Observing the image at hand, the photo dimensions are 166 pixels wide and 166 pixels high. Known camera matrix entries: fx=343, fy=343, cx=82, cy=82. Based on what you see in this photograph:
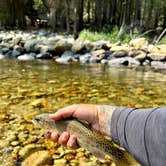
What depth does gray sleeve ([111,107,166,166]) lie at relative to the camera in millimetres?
1252

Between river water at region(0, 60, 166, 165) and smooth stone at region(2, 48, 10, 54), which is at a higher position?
river water at region(0, 60, 166, 165)

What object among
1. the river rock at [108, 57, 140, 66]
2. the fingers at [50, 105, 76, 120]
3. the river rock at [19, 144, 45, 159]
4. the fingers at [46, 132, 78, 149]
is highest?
the fingers at [50, 105, 76, 120]

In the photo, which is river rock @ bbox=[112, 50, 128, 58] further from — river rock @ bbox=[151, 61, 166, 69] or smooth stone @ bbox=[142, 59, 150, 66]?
river rock @ bbox=[151, 61, 166, 69]

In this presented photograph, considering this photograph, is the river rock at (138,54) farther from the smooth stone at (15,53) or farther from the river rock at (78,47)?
the smooth stone at (15,53)

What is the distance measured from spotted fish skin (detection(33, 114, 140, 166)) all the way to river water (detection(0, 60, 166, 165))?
6.86 ft

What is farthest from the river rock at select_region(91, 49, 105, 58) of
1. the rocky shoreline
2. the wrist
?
the wrist

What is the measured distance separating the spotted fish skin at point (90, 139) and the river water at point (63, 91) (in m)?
2.09

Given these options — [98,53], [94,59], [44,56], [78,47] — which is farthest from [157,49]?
[44,56]

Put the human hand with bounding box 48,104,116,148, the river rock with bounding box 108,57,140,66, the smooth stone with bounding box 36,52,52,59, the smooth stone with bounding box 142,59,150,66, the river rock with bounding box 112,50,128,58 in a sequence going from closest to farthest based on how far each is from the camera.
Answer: the human hand with bounding box 48,104,116,148 < the river rock with bounding box 108,57,140,66 < the smooth stone with bounding box 142,59,150,66 < the river rock with bounding box 112,50,128,58 < the smooth stone with bounding box 36,52,52,59

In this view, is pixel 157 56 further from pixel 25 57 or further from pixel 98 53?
pixel 25 57

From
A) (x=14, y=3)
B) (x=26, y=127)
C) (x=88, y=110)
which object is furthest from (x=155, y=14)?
(x=88, y=110)

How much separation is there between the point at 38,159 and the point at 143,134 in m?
2.59

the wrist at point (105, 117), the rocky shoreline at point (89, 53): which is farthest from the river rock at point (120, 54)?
the wrist at point (105, 117)

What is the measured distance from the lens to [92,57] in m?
15.1
